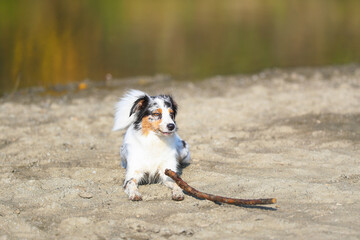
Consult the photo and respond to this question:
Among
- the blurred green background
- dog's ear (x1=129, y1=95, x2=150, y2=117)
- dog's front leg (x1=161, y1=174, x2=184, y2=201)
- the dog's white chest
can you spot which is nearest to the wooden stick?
dog's front leg (x1=161, y1=174, x2=184, y2=201)

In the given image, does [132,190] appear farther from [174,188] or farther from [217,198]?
[217,198]

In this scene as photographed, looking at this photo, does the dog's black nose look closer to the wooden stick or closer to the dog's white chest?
the dog's white chest

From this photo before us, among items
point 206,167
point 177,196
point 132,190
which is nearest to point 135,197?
point 132,190

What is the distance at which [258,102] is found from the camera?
993cm

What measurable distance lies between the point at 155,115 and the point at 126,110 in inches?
20.8

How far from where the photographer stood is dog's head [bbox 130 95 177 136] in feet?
18.2

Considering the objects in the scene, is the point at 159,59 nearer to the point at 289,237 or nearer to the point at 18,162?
the point at 18,162

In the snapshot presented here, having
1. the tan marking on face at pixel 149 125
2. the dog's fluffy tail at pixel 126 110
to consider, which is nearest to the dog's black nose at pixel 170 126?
the tan marking on face at pixel 149 125

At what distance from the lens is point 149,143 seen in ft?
18.9

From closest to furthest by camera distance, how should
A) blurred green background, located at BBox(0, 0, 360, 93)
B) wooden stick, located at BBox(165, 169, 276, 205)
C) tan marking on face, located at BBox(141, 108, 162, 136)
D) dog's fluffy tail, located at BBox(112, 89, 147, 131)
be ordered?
wooden stick, located at BBox(165, 169, 276, 205) < tan marking on face, located at BBox(141, 108, 162, 136) < dog's fluffy tail, located at BBox(112, 89, 147, 131) < blurred green background, located at BBox(0, 0, 360, 93)

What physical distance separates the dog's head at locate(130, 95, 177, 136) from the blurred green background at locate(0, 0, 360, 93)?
7452 millimetres

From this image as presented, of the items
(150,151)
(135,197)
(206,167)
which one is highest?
(150,151)

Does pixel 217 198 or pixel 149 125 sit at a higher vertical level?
pixel 149 125

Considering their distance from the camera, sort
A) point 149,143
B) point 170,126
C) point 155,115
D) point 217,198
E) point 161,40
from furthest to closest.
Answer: point 161,40
point 149,143
point 155,115
point 170,126
point 217,198
